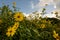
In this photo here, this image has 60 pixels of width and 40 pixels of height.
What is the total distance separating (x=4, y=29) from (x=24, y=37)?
1.17 ft

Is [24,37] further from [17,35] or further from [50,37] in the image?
[50,37]

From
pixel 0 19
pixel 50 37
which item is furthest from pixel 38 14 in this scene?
pixel 50 37

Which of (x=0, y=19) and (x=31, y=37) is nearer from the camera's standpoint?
(x=31, y=37)

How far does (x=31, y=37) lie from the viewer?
267 centimetres

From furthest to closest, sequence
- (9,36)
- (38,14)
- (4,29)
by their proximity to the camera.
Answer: (38,14)
(4,29)
(9,36)

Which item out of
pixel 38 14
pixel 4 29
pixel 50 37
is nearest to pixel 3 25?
pixel 4 29

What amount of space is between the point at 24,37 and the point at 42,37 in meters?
0.27

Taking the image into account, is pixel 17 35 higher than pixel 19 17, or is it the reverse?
pixel 19 17

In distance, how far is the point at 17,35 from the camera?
2654 mm

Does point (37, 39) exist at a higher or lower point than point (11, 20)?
lower

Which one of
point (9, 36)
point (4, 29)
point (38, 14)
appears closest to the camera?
point (9, 36)

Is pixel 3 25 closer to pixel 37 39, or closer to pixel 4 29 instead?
pixel 4 29

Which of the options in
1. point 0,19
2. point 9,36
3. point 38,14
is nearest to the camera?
point 9,36

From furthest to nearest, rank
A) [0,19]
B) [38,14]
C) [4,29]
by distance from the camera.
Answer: [38,14] < [0,19] < [4,29]
